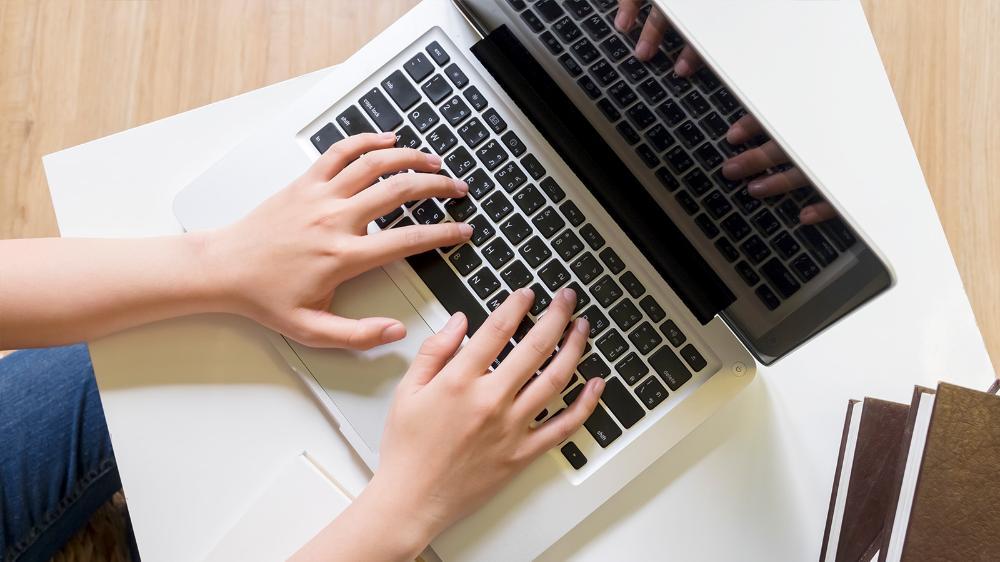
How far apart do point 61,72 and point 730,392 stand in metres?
1.01

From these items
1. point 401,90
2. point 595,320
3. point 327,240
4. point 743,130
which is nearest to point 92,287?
point 327,240

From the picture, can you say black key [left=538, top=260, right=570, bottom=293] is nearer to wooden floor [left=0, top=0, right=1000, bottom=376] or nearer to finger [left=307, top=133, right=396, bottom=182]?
finger [left=307, top=133, right=396, bottom=182]

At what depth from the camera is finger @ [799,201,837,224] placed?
1.43 feet

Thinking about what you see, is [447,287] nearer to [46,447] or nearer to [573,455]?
[573,455]

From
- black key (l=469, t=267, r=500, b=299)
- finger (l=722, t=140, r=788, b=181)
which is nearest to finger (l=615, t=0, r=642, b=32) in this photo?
finger (l=722, t=140, r=788, b=181)

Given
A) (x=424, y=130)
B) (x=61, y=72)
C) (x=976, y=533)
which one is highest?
(x=61, y=72)

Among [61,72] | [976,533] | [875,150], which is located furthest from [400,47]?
[61,72]

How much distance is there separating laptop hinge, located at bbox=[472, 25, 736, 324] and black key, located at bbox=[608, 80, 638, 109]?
0.04 metres

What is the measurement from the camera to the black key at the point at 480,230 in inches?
24.4

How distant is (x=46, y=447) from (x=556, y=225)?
55 cm

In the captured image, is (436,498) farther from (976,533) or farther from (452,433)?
(976,533)

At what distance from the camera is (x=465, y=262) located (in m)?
0.62

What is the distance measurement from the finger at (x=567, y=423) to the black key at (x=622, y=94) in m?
0.21

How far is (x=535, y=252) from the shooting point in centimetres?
61
